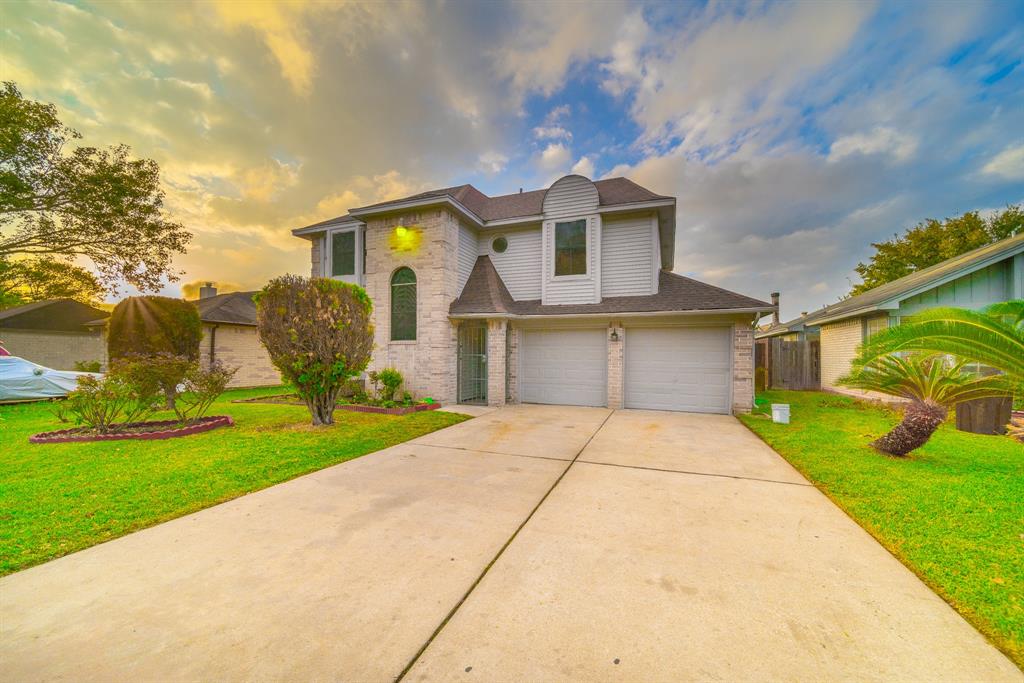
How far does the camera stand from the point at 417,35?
9461 mm

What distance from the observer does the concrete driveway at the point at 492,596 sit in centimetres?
173

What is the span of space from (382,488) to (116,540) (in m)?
2.15

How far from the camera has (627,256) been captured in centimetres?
1074

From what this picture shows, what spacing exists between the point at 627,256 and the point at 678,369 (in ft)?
12.1

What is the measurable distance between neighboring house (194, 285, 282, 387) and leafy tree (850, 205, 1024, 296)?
36923mm

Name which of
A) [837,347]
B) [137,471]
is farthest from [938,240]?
[137,471]

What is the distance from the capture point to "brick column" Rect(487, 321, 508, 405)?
417 inches

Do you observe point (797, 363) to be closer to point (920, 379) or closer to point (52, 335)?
point (920, 379)

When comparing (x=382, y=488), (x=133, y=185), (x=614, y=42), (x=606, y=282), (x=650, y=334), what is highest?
(x=614, y=42)

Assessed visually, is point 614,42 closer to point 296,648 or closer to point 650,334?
point 650,334

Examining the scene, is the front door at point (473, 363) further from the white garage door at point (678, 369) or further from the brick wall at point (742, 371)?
the brick wall at point (742, 371)

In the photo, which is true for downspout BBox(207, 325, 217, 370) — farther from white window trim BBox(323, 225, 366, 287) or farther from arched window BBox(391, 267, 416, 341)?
arched window BBox(391, 267, 416, 341)

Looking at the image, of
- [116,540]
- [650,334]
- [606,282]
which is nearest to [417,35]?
[606,282]

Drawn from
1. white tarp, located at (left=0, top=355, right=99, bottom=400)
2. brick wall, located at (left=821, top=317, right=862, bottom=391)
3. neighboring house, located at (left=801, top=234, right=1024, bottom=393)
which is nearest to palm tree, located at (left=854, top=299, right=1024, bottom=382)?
neighboring house, located at (left=801, top=234, right=1024, bottom=393)
